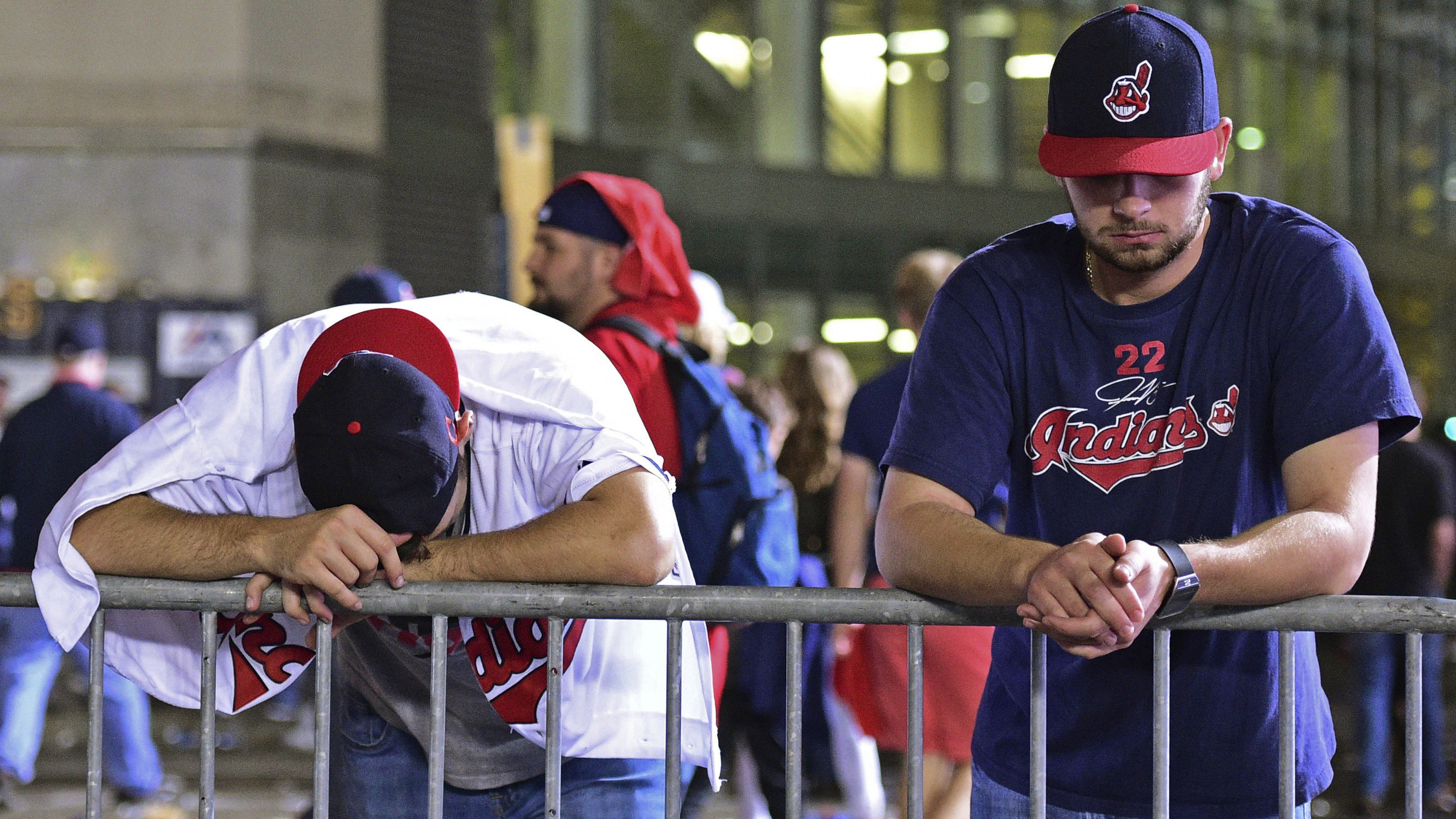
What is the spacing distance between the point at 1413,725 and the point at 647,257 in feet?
8.07

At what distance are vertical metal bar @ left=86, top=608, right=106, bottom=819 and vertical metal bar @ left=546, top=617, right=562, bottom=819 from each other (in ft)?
2.43

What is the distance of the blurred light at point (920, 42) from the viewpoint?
72.2ft

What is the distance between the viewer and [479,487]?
2736 millimetres

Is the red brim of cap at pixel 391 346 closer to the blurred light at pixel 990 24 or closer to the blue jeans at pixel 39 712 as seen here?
the blue jeans at pixel 39 712

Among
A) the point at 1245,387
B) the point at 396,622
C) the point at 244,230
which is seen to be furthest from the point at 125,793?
the point at 244,230

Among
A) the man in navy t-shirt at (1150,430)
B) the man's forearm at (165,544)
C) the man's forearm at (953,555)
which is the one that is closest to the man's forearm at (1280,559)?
the man in navy t-shirt at (1150,430)

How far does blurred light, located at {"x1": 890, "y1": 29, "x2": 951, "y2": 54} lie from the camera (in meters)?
22.0

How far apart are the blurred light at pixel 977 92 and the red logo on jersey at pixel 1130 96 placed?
68.4 feet

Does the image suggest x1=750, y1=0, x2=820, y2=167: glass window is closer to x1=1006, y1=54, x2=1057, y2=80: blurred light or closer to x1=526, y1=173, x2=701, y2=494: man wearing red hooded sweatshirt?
x1=1006, y1=54, x2=1057, y2=80: blurred light

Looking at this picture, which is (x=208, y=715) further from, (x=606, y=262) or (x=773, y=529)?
(x=606, y=262)

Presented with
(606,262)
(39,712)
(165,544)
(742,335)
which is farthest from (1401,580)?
(742,335)

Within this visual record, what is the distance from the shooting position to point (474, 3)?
17.6 m

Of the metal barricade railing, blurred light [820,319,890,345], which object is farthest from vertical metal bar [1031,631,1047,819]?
blurred light [820,319,890,345]

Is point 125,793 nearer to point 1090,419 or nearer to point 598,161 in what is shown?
point 1090,419
